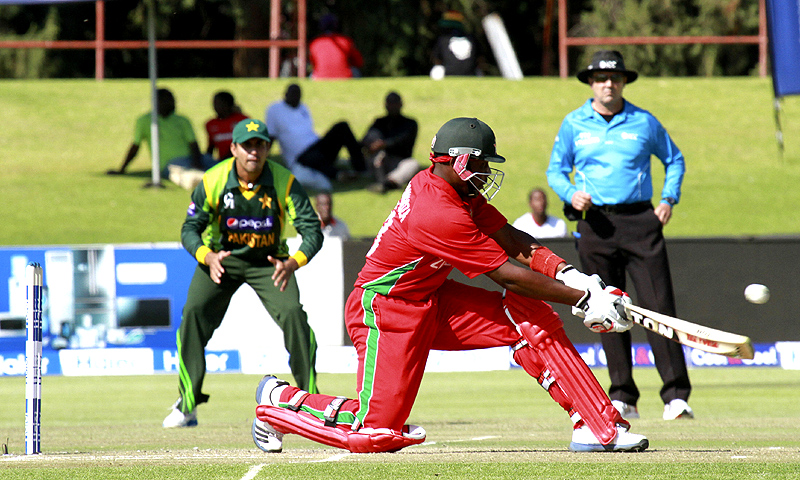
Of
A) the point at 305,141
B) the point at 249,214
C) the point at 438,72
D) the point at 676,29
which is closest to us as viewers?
the point at 249,214

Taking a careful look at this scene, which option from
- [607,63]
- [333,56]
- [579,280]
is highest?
[333,56]

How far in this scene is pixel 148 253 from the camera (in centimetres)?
1245

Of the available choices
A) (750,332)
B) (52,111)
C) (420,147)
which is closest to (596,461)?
(750,332)

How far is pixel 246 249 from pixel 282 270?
1.02ft

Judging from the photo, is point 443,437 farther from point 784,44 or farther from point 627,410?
point 784,44

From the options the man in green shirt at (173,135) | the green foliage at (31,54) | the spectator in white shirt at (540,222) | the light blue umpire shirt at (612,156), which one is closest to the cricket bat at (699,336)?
the light blue umpire shirt at (612,156)

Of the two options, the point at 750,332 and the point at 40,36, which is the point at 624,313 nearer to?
the point at 750,332

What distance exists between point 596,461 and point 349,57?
19.0 meters

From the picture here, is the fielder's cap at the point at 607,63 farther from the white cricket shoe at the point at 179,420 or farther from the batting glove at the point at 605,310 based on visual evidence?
the white cricket shoe at the point at 179,420

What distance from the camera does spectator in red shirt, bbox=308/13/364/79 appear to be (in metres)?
23.1

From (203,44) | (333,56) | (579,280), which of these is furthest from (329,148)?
(579,280)

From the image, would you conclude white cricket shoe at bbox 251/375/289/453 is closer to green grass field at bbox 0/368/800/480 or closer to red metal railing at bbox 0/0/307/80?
green grass field at bbox 0/368/800/480

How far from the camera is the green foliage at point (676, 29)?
116ft

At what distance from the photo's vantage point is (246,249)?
7.97 meters
